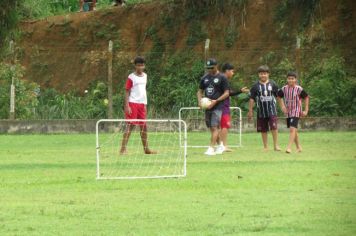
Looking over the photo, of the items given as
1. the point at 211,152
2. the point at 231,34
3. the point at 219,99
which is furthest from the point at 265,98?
the point at 231,34

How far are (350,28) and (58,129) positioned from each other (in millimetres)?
10911

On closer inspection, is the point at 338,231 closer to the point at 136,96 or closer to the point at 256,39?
the point at 136,96

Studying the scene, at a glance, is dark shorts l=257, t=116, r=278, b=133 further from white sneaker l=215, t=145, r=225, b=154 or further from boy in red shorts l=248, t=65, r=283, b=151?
white sneaker l=215, t=145, r=225, b=154

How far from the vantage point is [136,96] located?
21.5 metres

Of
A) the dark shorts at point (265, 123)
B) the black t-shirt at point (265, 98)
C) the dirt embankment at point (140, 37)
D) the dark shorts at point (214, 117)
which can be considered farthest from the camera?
the dirt embankment at point (140, 37)

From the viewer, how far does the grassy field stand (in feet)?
34.9

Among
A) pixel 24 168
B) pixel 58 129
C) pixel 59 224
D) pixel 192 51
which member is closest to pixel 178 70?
pixel 192 51

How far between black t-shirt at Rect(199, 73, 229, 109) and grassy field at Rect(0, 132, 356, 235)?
83.0 inches

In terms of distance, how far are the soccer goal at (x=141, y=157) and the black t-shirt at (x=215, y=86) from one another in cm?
85

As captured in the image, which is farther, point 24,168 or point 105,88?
point 105,88

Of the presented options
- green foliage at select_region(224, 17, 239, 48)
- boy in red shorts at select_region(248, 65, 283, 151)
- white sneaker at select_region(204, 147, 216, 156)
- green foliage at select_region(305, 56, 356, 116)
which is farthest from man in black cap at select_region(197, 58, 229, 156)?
green foliage at select_region(224, 17, 239, 48)

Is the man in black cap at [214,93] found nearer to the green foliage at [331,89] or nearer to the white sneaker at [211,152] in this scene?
the white sneaker at [211,152]

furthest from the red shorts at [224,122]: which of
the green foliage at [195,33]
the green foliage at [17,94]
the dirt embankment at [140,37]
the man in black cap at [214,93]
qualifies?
the green foliage at [195,33]

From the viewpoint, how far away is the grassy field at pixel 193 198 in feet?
34.9
